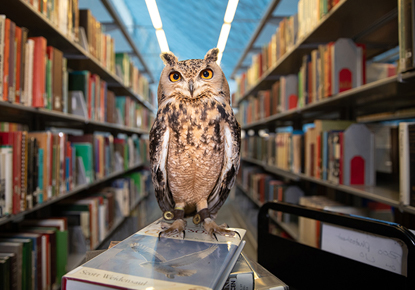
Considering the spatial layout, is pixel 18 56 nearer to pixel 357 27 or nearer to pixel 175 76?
pixel 175 76

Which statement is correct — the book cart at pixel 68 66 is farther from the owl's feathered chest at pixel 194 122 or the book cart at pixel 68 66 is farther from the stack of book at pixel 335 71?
the stack of book at pixel 335 71

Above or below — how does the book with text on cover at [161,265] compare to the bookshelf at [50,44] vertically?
below

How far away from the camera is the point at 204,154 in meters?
0.68

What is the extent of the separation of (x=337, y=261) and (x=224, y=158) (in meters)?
0.42

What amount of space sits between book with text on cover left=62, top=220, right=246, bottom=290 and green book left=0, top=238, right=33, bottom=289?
0.84m

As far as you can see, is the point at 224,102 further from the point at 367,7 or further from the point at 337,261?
the point at 367,7

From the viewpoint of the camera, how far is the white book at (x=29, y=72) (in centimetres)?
112

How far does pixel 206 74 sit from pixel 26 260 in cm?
117

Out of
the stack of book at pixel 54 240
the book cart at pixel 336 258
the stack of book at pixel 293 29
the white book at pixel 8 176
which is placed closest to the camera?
the book cart at pixel 336 258

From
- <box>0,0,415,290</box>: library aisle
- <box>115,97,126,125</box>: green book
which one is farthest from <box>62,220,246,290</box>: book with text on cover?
<box>115,97,126,125</box>: green book

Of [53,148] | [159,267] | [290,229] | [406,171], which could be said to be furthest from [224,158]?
[290,229]

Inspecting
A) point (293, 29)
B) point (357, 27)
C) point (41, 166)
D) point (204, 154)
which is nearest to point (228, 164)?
point (204, 154)

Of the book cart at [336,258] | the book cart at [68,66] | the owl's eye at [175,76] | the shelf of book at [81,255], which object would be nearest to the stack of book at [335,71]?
the book cart at [336,258]

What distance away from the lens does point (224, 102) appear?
699mm
